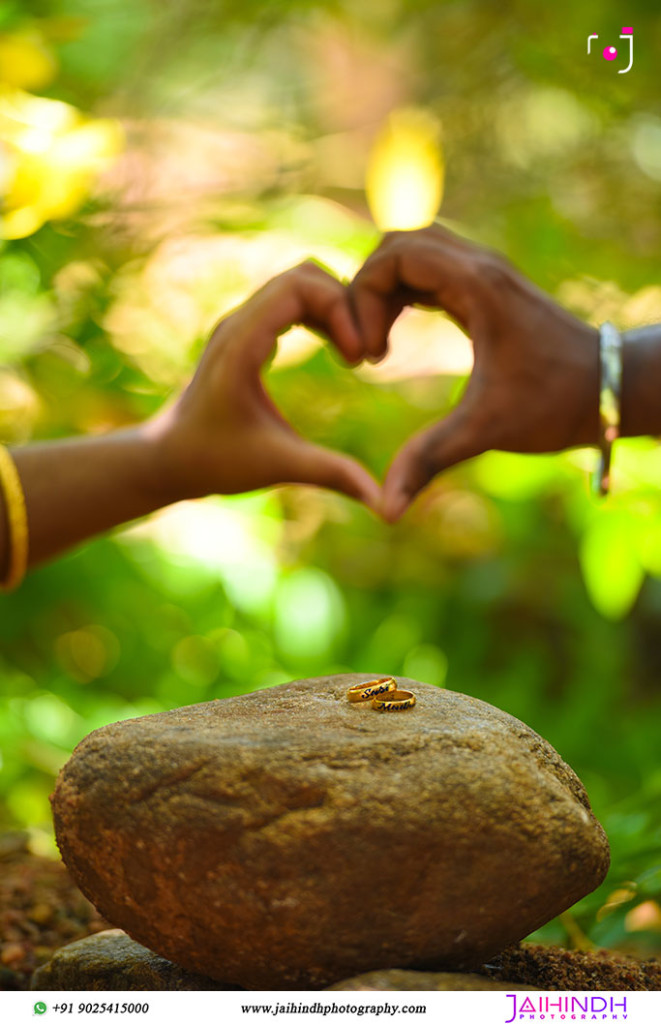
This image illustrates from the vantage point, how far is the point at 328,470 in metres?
1.28

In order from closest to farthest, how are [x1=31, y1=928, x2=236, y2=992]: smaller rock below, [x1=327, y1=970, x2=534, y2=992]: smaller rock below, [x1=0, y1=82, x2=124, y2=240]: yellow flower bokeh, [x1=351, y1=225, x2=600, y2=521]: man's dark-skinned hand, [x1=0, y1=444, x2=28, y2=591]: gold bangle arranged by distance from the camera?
[x1=327, y1=970, x2=534, y2=992]: smaller rock below, [x1=31, y1=928, x2=236, y2=992]: smaller rock below, [x1=351, y1=225, x2=600, y2=521]: man's dark-skinned hand, [x1=0, y1=444, x2=28, y2=591]: gold bangle, [x1=0, y1=82, x2=124, y2=240]: yellow flower bokeh

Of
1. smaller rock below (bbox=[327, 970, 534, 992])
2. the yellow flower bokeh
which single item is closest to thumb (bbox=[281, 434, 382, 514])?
smaller rock below (bbox=[327, 970, 534, 992])

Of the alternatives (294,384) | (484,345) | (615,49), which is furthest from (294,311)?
(615,49)

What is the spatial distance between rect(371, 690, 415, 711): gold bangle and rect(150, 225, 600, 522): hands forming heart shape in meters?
0.27

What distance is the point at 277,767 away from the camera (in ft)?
2.90

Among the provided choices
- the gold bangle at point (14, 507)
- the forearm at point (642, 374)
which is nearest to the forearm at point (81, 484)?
the gold bangle at point (14, 507)

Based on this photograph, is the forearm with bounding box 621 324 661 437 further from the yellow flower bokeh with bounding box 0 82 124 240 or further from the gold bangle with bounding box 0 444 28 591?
the yellow flower bokeh with bounding box 0 82 124 240

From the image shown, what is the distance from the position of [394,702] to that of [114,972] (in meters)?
0.41

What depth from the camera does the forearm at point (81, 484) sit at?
1.37 metres

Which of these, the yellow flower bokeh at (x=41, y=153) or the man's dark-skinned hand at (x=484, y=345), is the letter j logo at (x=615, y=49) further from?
the man's dark-skinned hand at (x=484, y=345)

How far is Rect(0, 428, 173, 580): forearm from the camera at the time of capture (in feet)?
4.49
